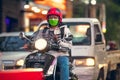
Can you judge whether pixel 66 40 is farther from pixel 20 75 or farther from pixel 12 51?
pixel 12 51

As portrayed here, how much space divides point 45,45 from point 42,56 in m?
0.22

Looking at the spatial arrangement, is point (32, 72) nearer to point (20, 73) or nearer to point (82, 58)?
point (20, 73)

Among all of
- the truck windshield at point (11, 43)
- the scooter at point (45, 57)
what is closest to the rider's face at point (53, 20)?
the scooter at point (45, 57)

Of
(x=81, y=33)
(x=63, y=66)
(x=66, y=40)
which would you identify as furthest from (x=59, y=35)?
(x=81, y=33)

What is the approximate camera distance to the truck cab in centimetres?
1232

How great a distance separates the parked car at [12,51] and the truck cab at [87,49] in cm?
133

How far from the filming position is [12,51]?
1474cm

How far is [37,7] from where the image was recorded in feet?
104

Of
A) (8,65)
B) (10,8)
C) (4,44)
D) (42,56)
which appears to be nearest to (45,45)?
(42,56)

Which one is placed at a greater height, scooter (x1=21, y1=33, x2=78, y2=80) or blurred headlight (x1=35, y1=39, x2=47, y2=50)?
blurred headlight (x1=35, y1=39, x2=47, y2=50)

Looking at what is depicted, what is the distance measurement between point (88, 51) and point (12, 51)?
3125 mm

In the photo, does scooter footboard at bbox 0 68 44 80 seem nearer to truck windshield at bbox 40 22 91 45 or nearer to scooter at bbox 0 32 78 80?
scooter at bbox 0 32 78 80

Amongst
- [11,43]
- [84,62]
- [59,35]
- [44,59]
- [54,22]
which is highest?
[54,22]

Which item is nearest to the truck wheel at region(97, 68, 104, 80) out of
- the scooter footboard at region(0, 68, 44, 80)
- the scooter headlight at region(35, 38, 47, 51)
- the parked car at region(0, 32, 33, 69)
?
the parked car at region(0, 32, 33, 69)
